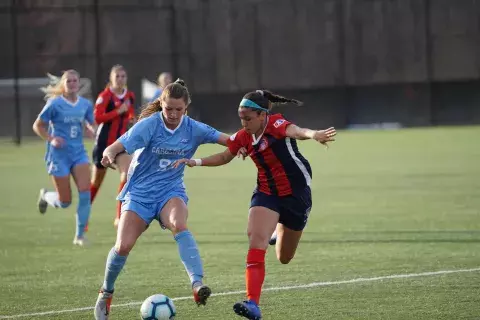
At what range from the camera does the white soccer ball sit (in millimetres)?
7410

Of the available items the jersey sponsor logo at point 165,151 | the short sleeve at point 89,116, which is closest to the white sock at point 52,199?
the short sleeve at point 89,116

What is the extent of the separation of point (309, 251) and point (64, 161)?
123 inches

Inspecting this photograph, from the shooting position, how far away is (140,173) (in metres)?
8.10

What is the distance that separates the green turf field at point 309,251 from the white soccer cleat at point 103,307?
0.84 feet

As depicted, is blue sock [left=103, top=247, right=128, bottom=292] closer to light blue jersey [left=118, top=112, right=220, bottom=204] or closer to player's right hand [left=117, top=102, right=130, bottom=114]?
light blue jersey [left=118, top=112, right=220, bottom=204]

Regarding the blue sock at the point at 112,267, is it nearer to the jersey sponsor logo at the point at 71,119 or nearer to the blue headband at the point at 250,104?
the blue headband at the point at 250,104

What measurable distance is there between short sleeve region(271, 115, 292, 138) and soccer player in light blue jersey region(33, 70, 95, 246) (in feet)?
15.9

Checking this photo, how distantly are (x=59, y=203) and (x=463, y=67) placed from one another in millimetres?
20520

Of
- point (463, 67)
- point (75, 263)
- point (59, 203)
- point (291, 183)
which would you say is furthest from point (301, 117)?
point (291, 183)

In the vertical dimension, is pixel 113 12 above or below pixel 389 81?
above

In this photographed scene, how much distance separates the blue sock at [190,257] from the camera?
25.0 ft

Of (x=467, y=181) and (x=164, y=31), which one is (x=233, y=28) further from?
(x=467, y=181)

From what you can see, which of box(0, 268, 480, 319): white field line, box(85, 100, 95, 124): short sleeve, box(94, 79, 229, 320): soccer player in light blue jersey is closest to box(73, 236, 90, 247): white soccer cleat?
box(85, 100, 95, 124): short sleeve

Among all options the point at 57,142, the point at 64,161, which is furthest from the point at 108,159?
the point at 64,161
